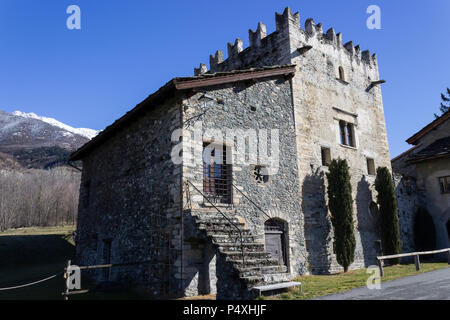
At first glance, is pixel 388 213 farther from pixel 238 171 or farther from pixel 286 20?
pixel 286 20

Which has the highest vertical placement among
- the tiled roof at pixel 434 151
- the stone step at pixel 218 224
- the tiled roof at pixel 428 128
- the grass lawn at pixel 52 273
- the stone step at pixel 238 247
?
the tiled roof at pixel 428 128

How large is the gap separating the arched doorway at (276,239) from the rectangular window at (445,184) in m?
11.6

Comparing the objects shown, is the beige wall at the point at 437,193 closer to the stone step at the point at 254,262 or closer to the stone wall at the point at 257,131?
the stone wall at the point at 257,131

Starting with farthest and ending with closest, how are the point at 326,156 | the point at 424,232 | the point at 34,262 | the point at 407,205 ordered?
the point at 34,262, the point at 407,205, the point at 424,232, the point at 326,156

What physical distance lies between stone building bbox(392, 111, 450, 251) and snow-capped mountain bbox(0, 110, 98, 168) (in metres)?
74.3

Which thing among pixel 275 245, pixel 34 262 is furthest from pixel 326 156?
pixel 34 262

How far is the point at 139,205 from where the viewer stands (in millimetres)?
11719

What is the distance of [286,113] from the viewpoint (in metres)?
13.3

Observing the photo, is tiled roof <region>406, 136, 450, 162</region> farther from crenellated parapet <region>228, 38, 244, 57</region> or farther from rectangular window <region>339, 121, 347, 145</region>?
crenellated parapet <region>228, 38, 244, 57</region>

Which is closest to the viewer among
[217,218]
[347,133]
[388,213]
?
[217,218]

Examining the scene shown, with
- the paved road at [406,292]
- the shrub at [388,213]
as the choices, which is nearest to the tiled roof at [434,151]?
the shrub at [388,213]

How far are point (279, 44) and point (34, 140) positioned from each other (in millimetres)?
120460

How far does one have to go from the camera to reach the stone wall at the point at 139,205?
32.8 feet

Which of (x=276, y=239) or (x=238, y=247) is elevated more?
(x=276, y=239)
